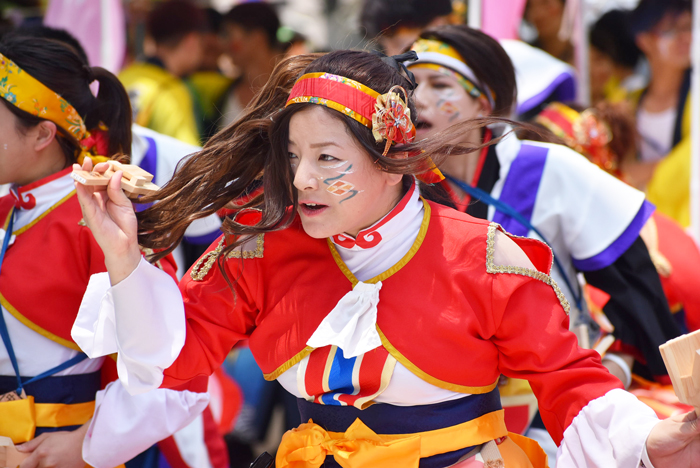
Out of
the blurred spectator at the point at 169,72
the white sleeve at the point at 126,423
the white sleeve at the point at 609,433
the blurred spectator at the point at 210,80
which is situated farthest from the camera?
the blurred spectator at the point at 210,80

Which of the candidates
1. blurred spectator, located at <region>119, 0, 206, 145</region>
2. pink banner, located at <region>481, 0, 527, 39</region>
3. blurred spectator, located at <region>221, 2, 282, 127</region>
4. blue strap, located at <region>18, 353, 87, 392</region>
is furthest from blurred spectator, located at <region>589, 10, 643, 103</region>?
blue strap, located at <region>18, 353, 87, 392</region>

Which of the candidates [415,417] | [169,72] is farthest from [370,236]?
[169,72]

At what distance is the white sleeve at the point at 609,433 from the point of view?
1554 millimetres

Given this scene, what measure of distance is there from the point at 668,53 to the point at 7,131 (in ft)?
12.9

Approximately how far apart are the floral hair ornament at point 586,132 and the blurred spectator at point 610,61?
1913 mm

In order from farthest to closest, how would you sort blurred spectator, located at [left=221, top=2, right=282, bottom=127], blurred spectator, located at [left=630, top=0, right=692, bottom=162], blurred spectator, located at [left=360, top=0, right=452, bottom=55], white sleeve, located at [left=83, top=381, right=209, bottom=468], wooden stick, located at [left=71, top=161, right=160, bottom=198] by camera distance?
blurred spectator, located at [left=221, top=2, right=282, bottom=127] < blurred spectator, located at [left=630, top=0, right=692, bottom=162] < blurred spectator, located at [left=360, top=0, right=452, bottom=55] < white sleeve, located at [left=83, top=381, right=209, bottom=468] < wooden stick, located at [left=71, top=161, right=160, bottom=198]

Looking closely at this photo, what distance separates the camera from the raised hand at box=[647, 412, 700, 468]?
1.49 meters

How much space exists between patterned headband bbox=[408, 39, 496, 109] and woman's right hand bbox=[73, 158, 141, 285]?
48.6 inches

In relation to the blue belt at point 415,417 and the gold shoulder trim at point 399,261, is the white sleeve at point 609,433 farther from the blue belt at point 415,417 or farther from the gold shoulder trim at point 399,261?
the gold shoulder trim at point 399,261

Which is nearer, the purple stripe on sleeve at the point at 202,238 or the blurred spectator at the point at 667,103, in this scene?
the purple stripe on sleeve at the point at 202,238

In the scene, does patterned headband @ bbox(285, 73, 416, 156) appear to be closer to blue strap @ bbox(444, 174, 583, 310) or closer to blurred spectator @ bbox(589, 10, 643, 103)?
blue strap @ bbox(444, 174, 583, 310)

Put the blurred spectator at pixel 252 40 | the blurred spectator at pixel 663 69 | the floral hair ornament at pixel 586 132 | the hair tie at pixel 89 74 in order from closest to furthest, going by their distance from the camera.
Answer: the hair tie at pixel 89 74 < the floral hair ornament at pixel 586 132 < the blurred spectator at pixel 663 69 < the blurred spectator at pixel 252 40

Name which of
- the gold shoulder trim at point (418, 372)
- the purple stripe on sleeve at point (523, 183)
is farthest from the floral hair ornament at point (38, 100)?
the purple stripe on sleeve at point (523, 183)

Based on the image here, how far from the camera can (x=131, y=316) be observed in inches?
66.8
